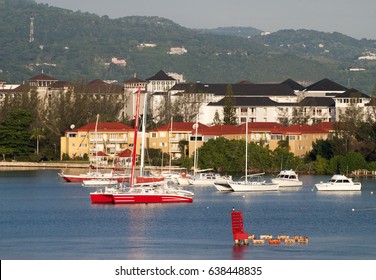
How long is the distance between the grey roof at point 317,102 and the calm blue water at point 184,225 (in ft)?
146

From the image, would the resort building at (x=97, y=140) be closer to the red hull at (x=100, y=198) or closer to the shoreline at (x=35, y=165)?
the shoreline at (x=35, y=165)

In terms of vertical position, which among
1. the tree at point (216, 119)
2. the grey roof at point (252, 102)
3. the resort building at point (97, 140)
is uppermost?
the grey roof at point (252, 102)

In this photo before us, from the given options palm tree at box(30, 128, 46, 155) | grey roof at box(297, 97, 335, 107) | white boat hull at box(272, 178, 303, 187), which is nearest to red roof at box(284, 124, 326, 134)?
palm tree at box(30, 128, 46, 155)

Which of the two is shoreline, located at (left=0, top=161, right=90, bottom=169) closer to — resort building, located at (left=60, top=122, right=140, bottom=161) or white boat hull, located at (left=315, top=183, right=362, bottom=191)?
resort building, located at (left=60, top=122, right=140, bottom=161)

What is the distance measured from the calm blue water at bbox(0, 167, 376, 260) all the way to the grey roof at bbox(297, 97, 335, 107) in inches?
1752

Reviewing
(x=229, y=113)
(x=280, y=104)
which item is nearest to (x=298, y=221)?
(x=229, y=113)

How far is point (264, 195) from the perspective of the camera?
5122 centimetres

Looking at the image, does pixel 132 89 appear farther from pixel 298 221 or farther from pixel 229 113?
pixel 298 221

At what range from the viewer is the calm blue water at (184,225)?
30016 millimetres

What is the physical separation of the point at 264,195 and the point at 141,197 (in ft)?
27.3

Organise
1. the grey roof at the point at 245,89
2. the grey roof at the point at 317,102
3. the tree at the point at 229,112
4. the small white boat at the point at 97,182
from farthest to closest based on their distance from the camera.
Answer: the grey roof at the point at 245,89
the grey roof at the point at 317,102
the tree at the point at 229,112
the small white boat at the point at 97,182

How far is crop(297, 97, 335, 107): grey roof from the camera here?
327 ft

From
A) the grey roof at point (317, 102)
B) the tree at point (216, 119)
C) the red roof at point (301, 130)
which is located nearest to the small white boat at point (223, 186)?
the red roof at point (301, 130)

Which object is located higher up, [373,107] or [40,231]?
[373,107]
